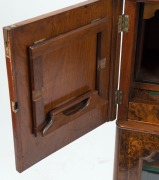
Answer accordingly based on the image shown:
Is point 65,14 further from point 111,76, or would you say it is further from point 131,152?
point 131,152

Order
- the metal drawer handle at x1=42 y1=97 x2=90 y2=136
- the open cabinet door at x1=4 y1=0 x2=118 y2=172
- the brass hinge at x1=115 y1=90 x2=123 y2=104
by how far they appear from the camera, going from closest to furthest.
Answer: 1. the open cabinet door at x1=4 y1=0 x2=118 y2=172
2. the metal drawer handle at x1=42 y1=97 x2=90 y2=136
3. the brass hinge at x1=115 y1=90 x2=123 y2=104

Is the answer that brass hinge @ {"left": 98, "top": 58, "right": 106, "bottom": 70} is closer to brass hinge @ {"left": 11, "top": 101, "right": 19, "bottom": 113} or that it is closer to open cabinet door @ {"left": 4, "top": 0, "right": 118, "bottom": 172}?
open cabinet door @ {"left": 4, "top": 0, "right": 118, "bottom": 172}

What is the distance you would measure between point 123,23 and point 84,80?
219 millimetres

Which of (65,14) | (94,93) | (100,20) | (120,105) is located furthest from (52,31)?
(120,105)

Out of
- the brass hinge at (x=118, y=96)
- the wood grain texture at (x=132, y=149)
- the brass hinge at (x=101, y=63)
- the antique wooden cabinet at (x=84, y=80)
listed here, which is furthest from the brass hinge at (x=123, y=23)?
the wood grain texture at (x=132, y=149)

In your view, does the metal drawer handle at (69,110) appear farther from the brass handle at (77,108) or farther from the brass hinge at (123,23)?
the brass hinge at (123,23)

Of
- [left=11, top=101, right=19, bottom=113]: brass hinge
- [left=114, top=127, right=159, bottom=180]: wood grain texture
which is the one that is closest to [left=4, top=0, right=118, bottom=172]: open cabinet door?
[left=11, top=101, right=19, bottom=113]: brass hinge

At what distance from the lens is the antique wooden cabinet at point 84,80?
1104 mm

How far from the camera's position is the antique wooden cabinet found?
110cm

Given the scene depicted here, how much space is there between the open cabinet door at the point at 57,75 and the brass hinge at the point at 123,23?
0.03 metres

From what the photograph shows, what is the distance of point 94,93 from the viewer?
1341 mm

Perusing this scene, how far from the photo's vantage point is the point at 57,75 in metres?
1.20

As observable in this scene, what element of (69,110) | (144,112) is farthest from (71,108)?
(144,112)

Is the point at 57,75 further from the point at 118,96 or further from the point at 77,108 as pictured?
the point at 118,96
